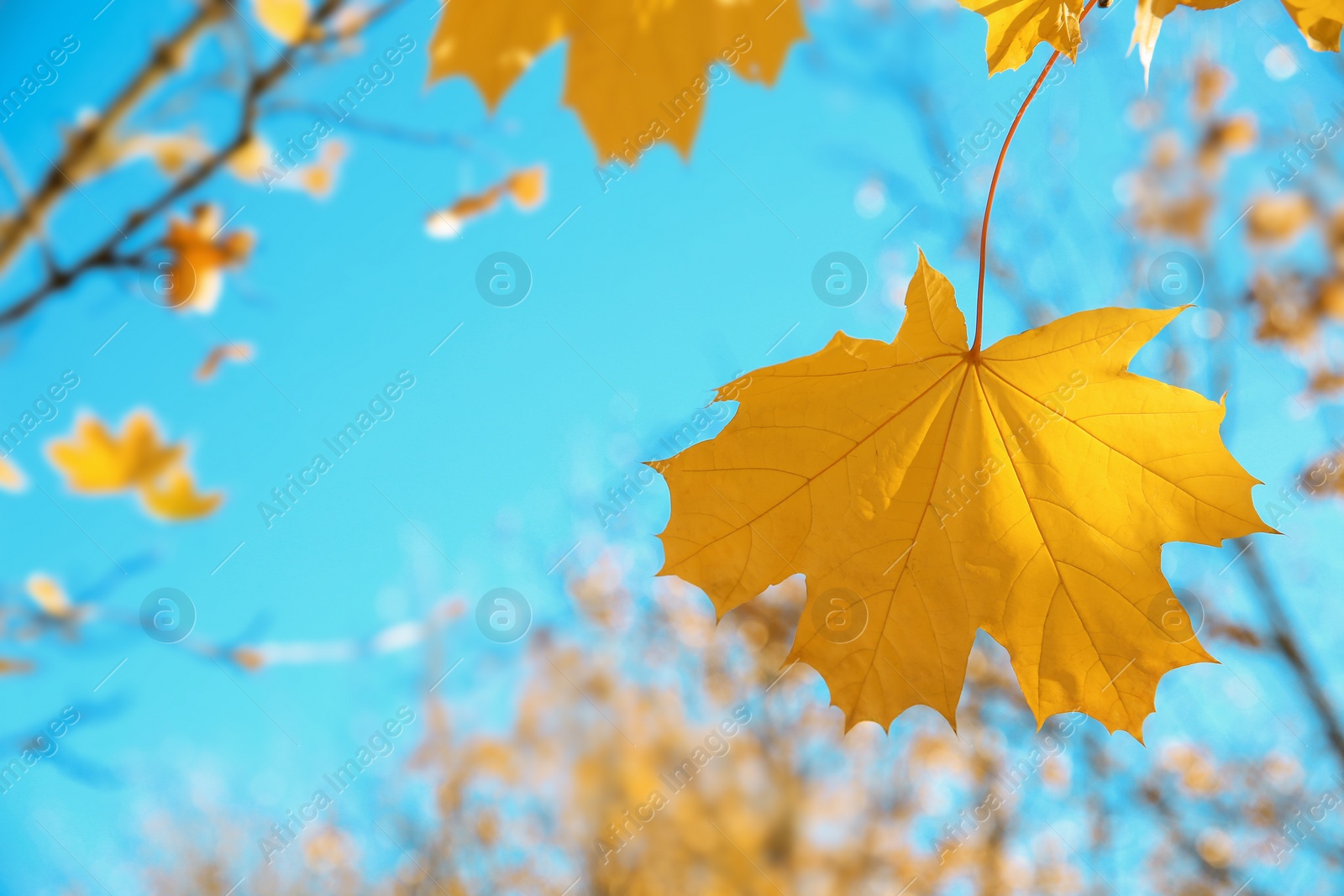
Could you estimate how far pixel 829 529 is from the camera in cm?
113

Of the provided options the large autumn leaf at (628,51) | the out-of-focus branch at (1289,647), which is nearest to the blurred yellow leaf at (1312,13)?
the large autumn leaf at (628,51)

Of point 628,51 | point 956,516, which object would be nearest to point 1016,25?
point 628,51

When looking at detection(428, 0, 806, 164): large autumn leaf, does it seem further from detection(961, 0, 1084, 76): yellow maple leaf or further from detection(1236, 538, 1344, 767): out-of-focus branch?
detection(1236, 538, 1344, 767): out-of-focus branch

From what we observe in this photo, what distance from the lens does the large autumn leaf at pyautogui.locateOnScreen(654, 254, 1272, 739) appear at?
106 cm

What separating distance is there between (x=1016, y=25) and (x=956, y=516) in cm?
67

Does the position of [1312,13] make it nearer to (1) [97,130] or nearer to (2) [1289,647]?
(1) [97,130]

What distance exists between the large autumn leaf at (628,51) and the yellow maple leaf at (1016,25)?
298 mm

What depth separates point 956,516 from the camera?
3.85 ft

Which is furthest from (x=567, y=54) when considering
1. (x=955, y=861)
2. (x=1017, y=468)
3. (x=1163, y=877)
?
(x=955, y=861)

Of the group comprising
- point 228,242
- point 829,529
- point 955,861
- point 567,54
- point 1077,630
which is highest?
point 567,54

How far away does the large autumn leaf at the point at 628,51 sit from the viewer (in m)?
1.03

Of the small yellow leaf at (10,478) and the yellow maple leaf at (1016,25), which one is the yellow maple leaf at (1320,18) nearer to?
the yellow maple leaf at (1016,25)

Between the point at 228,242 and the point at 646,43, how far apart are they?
1310mm

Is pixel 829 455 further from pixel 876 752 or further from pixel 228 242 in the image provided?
pixel 876 752
